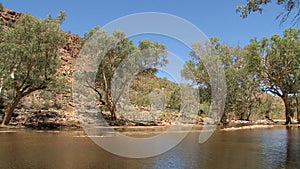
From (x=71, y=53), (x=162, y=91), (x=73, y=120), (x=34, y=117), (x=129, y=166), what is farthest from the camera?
(x=71, y=53)

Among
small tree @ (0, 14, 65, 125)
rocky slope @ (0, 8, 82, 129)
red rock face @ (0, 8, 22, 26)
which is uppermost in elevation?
red rock face @ (0, 8, 22, 26)

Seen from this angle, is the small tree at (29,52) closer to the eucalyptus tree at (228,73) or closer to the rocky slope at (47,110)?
the rocky slope at (47,110)

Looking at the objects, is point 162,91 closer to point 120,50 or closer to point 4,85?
point 120,50

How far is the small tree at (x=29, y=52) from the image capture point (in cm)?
2325

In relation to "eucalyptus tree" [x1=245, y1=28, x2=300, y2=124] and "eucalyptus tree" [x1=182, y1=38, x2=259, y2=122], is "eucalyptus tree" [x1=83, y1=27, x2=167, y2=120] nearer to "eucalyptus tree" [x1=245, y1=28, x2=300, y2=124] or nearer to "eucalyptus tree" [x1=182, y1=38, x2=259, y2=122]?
"eucalyptus tree" [x1=182, y1=38, x2=259, y2=122]

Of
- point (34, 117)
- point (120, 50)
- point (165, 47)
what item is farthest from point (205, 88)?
point (34, 117)

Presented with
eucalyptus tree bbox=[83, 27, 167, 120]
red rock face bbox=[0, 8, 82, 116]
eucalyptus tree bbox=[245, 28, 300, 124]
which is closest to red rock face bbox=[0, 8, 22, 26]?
red rock face bbox=[0, 8, 82, 116]

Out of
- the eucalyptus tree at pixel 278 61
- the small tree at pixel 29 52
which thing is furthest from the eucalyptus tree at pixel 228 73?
the small tree at pixel 29 52

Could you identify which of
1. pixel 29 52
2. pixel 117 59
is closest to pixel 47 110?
pixel 117 59

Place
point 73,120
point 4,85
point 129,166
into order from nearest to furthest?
point 129,166 < point 4,85 < point 73,120

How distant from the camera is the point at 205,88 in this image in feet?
129

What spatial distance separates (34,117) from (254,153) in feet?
79.0

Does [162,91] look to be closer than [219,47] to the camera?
No

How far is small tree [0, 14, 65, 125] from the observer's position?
2325 centimetres
